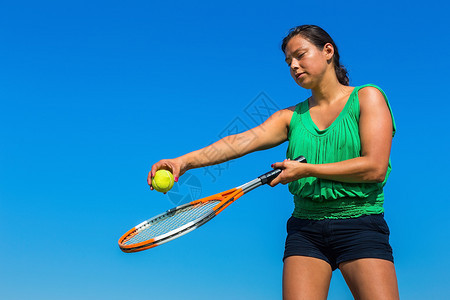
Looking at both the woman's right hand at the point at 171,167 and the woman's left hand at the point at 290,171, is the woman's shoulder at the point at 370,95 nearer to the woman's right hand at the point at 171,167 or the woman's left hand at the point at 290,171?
the woman's left hand at the point at 290,171

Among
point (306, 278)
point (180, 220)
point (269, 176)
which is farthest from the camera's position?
point (180, 220)

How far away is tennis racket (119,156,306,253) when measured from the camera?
4539 millimetres

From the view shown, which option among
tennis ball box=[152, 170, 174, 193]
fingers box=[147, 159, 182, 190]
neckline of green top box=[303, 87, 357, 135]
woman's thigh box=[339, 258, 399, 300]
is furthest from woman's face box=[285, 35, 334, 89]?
woman's thigh box=[339, 258, 399, 300]

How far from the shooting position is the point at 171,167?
4.71 m

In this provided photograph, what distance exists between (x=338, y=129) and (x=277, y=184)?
2.33 feet

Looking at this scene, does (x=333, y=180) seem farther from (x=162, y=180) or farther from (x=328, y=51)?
(x=162, y=180)

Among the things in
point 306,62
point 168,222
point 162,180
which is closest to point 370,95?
point 306,62

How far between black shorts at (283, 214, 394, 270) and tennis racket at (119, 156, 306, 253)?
62 centimetres

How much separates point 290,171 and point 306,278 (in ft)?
2.82

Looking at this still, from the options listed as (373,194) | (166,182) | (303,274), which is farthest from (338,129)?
(166,182)

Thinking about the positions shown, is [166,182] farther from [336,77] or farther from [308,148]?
[336,77]

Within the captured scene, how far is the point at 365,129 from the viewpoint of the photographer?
13.4ft

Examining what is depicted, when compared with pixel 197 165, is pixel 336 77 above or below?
above

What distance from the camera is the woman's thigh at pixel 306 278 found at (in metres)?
3.95
